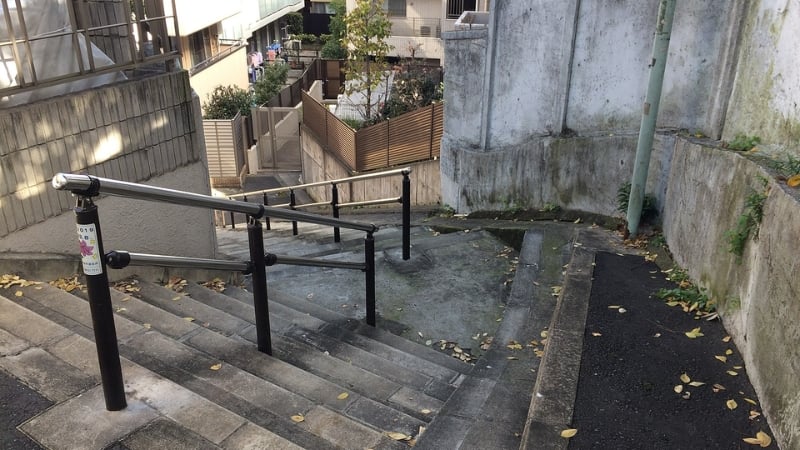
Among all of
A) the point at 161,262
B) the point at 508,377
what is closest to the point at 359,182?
the point at 508,377

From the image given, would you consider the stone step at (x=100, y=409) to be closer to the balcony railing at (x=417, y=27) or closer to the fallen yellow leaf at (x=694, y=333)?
the fallen yellow leaf at (x=694, y=333)

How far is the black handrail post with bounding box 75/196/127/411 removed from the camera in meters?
2.30

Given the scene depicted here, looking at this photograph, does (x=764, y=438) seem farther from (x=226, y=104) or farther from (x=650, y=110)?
(x=226, y=104)

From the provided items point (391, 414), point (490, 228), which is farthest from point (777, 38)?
point (391, 414)

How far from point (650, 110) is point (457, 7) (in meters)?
22.4

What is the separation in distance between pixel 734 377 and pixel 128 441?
3.30 metres

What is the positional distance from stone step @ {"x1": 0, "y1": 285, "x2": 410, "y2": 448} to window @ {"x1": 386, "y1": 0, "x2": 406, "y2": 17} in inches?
1047

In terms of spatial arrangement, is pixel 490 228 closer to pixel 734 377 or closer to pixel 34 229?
pixel 734 377

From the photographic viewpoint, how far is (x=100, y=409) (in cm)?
249

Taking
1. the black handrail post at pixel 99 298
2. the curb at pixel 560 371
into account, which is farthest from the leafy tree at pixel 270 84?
the black handrail post at pixel 99 298

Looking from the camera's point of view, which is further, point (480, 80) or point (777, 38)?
point (480, 80)

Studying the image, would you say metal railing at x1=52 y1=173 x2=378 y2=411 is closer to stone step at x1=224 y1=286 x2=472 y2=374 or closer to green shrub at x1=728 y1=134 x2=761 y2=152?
stone step at x1=224 y1=286 x2=472 y2=374

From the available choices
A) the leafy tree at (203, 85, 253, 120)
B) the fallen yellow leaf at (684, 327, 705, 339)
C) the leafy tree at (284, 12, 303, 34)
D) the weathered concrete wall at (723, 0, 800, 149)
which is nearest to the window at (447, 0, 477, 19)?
the leafy tree at (203, 85, 253, 120)

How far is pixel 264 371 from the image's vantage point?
3311 mm
